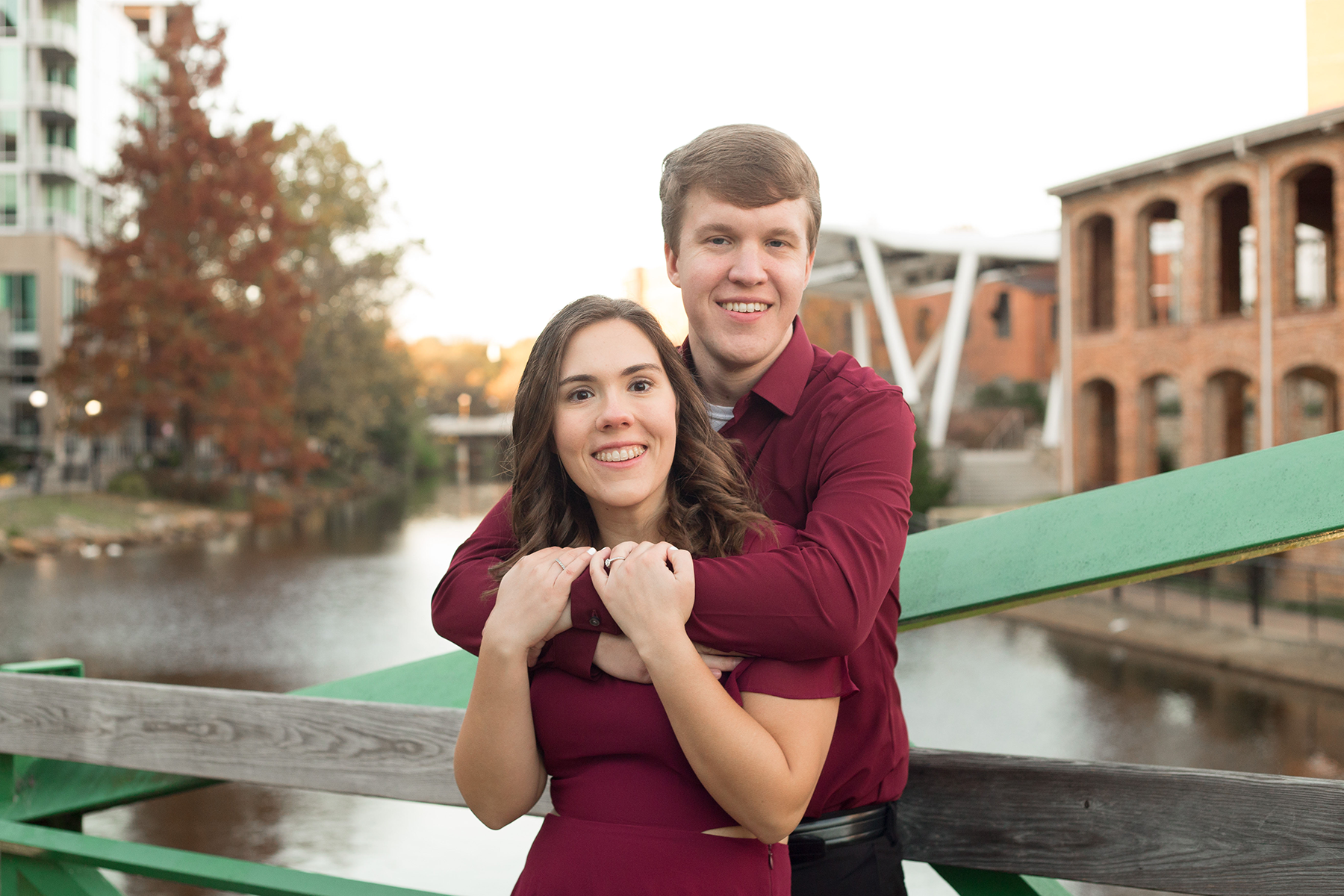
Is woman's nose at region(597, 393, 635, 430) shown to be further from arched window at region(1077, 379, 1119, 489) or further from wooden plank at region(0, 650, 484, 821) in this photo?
arched window at region(1077, 379, 1119, 489)

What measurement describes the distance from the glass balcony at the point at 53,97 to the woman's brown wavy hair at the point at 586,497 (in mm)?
56686

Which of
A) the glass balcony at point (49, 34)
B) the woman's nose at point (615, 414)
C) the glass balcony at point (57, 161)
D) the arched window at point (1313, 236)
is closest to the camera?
the woman's nose at point (615, 414)

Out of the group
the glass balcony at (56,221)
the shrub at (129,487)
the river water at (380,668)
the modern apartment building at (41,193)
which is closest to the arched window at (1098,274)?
the river water at (380,668)

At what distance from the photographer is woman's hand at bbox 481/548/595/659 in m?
1.59

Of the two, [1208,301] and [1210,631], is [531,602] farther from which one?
[1208,301]

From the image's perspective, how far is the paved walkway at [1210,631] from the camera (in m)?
13.5

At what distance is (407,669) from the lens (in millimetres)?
2422

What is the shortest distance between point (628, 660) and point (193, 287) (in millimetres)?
36201

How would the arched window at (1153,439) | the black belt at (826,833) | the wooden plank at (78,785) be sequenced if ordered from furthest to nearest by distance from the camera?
the arched window at (1153,439) → the wooden plank at (78,785) → the black belt at (826,833)

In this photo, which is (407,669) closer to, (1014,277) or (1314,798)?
(1314,798)

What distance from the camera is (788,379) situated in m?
1.95

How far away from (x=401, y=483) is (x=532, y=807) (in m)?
68.4

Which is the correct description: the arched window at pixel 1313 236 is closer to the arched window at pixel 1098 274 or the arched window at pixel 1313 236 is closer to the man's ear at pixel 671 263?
the arched window at pixel 1098 274

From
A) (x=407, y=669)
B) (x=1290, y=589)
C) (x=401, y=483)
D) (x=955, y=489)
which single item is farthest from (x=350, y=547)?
(x=401, y=483)
